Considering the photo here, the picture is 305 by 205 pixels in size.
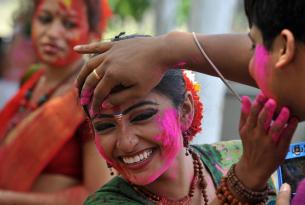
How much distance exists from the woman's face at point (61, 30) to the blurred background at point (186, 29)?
277 millimetres

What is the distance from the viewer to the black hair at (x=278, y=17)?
1.26 m

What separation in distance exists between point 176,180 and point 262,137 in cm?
68

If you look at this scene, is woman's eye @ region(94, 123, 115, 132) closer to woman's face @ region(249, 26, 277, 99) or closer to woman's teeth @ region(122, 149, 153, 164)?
woman's teeth @ region(122, 149, 153, 164)

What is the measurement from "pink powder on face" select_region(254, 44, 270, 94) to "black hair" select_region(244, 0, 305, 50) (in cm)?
2

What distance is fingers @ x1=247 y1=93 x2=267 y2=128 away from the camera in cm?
136

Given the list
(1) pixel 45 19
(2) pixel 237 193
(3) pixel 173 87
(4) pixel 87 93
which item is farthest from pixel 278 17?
(1) pixel 45 19

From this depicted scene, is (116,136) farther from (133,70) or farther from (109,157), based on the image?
(133,70)

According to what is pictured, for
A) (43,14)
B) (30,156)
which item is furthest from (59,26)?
(30,156)

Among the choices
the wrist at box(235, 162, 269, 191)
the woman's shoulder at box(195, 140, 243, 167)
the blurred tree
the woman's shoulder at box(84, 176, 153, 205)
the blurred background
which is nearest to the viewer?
the wrist at box(235, 162, 269, 191)

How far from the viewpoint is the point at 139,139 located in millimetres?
1920

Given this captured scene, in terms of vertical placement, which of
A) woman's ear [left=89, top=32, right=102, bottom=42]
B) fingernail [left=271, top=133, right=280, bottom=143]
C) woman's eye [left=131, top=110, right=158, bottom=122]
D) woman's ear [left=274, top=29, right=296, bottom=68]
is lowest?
woman's ear [left=89, top=32, right=102, bottom=42]

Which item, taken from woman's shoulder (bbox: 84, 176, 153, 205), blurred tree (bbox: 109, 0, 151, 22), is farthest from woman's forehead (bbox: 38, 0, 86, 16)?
blurred tree (bbox: 109, 0, 151, 22)

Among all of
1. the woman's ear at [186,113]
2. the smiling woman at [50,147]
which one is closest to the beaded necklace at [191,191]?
the woman's ear at [186,113]

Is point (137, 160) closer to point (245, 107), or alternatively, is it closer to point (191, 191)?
point (191, 191)
